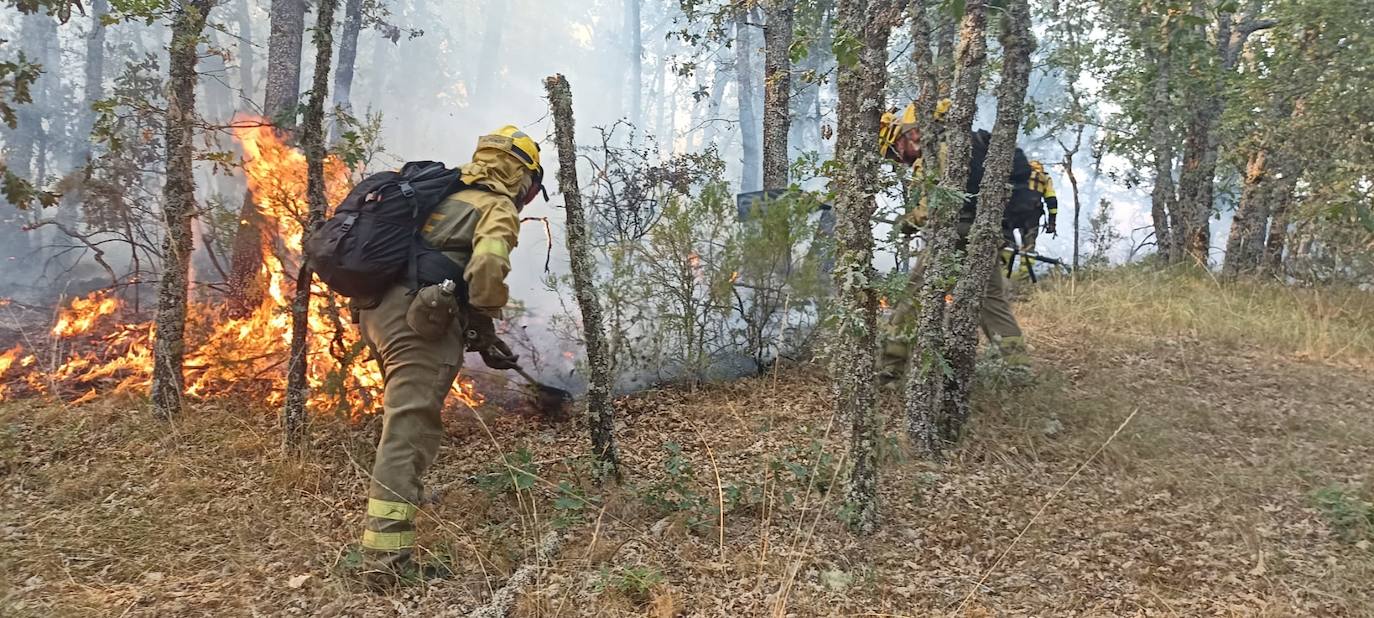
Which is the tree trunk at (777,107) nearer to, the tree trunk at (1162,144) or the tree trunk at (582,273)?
the tree trunk at (582,273)

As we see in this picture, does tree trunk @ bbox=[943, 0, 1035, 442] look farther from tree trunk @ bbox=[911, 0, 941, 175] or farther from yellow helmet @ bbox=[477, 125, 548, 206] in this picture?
yellow helmet @ bbox=[477, 125, 548, 206]

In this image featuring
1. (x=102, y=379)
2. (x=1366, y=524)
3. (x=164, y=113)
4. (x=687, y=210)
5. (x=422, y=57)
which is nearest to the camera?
(x=1366, y=524)

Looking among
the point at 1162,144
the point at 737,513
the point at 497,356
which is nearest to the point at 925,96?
the point at 737,513

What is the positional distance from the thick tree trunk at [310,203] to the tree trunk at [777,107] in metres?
3.74

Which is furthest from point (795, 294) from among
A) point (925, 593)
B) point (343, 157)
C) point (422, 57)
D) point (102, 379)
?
point (422, 57)

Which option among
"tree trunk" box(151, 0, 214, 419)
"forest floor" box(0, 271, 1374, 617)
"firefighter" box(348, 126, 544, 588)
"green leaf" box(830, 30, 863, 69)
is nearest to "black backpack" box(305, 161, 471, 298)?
"firefighter" box(348, 126, 544, 588)

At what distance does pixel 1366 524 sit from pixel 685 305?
3649 millimetres

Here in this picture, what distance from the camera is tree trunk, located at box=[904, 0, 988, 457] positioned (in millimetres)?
3543

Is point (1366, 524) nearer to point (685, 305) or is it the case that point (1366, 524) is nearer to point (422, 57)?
point (685, 305)

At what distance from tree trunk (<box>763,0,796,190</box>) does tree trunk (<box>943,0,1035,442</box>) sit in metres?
2.63

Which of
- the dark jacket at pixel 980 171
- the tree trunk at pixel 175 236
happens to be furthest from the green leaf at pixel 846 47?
the tree trunk at pixel 175 236

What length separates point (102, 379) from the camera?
4492mm

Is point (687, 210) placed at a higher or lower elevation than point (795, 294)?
higher

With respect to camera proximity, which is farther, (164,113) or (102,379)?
(102,379)
